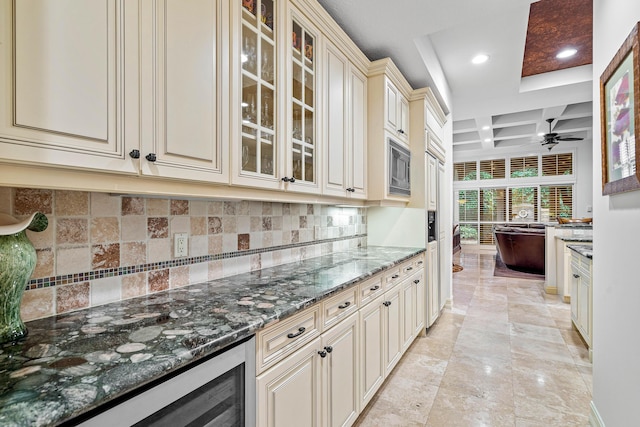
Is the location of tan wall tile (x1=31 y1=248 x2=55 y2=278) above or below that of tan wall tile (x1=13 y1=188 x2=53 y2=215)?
below

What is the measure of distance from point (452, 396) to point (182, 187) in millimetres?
2185

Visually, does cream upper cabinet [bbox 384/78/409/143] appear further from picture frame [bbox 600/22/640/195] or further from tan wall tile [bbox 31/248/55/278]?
tan wall tile [bbox 31/248/55/278]

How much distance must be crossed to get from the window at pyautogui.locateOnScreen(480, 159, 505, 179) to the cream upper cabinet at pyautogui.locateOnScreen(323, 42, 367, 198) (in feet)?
28.1

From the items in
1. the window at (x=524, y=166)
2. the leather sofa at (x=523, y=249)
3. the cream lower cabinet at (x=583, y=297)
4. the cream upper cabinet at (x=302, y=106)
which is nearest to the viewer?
the cream upper cabinet at (x=302, y=106)

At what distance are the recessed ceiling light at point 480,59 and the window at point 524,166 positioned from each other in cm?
712

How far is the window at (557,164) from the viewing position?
27.9 ft

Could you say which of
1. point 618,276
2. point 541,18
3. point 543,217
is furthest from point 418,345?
point 543,217

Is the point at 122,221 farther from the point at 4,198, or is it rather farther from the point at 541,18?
the point at 541,18

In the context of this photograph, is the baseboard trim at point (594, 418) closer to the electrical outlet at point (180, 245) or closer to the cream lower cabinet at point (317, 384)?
the cream lower cabinet at point (317, 384)

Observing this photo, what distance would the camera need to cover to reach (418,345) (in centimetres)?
295

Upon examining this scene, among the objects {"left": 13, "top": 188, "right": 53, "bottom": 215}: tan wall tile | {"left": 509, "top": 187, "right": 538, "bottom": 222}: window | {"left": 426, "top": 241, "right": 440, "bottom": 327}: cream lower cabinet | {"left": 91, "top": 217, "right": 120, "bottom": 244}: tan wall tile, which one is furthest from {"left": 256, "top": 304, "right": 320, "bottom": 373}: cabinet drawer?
{"left": 509, "top": 187, "right": 538, "bottom": 222}: window

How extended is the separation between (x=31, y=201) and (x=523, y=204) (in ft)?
34.8

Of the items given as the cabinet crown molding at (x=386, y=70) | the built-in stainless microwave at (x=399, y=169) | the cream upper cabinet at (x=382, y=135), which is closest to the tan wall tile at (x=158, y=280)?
the cream upper cabinet at (x=382, y=135)

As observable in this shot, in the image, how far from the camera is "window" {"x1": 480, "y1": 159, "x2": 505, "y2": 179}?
31.1 ft
